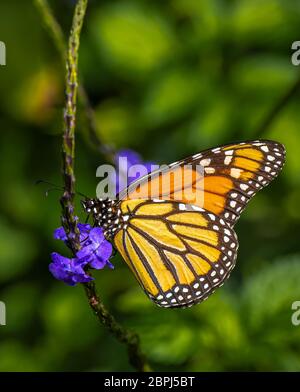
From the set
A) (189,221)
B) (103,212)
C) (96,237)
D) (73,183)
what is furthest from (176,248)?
(73,183)

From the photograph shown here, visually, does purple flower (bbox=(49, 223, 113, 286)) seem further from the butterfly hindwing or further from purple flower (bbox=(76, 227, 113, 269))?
the butterfly hindwing

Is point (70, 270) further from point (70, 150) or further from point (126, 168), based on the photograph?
point (126, 168)

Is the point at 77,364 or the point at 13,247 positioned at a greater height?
the point at 13,247

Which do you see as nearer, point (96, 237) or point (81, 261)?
point (81, 261)

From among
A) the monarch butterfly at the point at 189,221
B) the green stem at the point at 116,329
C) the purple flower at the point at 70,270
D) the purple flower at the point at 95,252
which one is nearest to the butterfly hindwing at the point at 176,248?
the monarch butterfly at the point at 189,221

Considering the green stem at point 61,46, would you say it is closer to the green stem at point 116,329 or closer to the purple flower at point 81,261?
the purple flower at point 81,261

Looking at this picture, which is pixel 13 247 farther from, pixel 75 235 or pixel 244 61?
pixel 75 235
